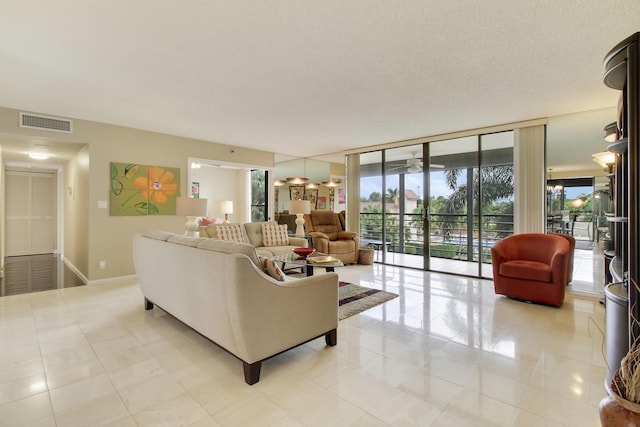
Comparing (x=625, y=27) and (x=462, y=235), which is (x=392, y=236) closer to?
(x=462, y=235)

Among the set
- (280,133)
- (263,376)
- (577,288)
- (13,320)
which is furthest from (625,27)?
(13,320)

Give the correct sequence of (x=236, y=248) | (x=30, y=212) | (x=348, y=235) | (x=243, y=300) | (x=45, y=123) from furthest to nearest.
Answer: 1. (x=30, y=212)
2. (x=348, y=235)
3. (x=45, y=123)
4. (x=236, y=248)
5. (x=243, y=300)

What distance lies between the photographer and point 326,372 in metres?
2.19

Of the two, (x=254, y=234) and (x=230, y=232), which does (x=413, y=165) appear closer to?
(x=254, y=234)

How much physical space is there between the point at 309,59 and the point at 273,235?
11.8ft

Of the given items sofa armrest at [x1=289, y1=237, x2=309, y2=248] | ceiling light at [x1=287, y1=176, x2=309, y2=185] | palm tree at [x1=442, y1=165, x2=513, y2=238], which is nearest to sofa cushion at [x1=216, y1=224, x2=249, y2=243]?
sofa armrest at [x1=289, y1=237, x2=309, y2=248]

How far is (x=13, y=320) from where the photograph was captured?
3195 millimetres

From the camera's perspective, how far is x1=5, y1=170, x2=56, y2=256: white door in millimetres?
7449

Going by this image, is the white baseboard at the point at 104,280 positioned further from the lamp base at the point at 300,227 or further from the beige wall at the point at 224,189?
the beige wall at the point at 224,189

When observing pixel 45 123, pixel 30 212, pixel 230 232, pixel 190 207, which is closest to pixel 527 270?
pixel 230 232

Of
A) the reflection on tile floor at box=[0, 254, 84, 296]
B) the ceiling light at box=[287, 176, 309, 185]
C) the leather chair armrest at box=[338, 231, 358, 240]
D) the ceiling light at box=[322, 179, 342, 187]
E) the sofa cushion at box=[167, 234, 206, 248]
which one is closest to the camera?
the sofa cushion at box=[167, 234, 206, 248]

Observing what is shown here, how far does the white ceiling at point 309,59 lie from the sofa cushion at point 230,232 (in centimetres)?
176

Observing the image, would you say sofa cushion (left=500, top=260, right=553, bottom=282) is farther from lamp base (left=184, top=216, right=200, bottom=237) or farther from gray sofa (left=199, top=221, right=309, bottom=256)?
lamp base (left=184, top=216, right=200, bottom=237)

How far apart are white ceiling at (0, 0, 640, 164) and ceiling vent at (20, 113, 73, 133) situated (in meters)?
0.15
